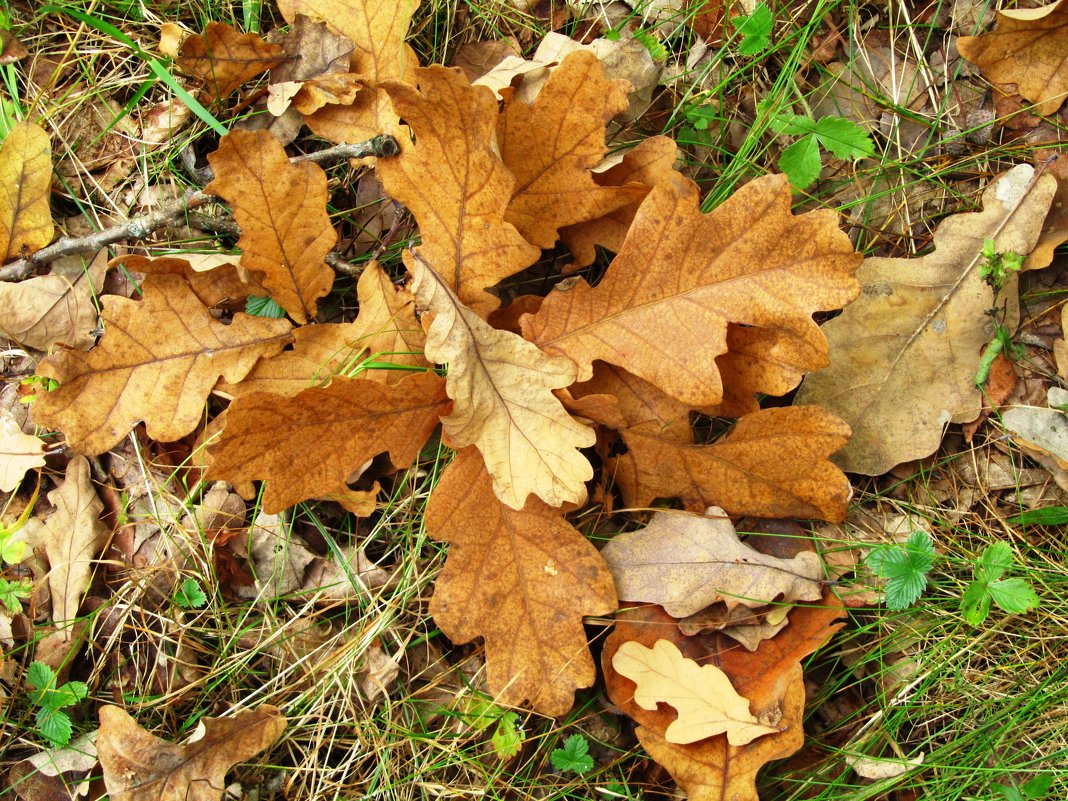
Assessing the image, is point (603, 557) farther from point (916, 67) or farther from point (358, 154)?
point (916, 67)

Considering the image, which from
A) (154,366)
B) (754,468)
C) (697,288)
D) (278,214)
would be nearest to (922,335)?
(754,468)

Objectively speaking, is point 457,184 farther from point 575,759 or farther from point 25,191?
point 575,759

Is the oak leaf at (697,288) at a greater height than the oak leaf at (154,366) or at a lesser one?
greater

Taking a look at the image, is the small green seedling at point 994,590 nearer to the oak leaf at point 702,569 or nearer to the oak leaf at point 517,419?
the oak leaf at point 702,569

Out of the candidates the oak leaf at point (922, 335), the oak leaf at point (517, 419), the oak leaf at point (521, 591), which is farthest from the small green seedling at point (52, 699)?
the oak leaf at point (922, 335)

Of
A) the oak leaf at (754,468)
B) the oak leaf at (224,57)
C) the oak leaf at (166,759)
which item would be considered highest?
the oak leaf at (224,57)
